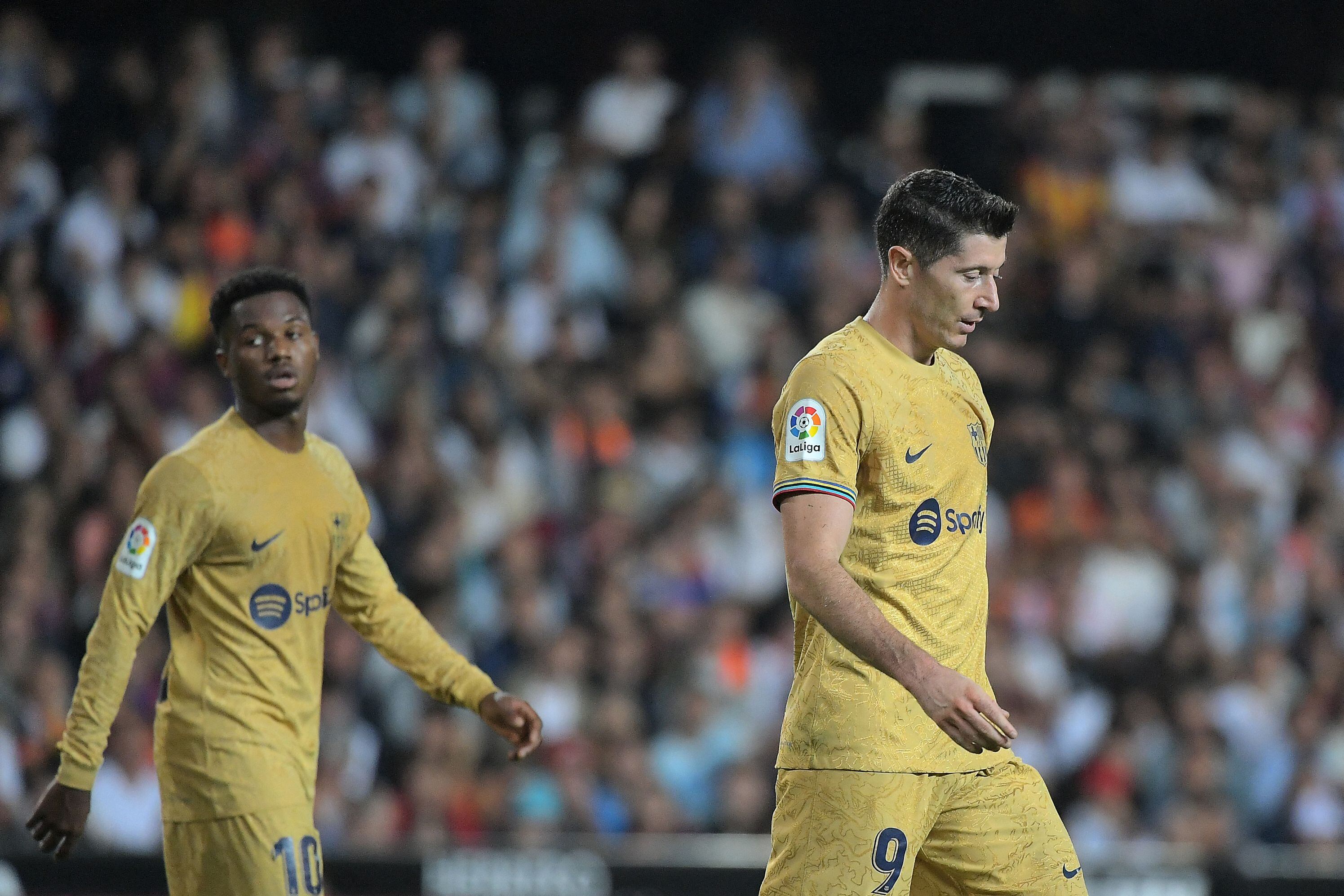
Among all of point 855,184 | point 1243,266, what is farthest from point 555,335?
point 1243,266

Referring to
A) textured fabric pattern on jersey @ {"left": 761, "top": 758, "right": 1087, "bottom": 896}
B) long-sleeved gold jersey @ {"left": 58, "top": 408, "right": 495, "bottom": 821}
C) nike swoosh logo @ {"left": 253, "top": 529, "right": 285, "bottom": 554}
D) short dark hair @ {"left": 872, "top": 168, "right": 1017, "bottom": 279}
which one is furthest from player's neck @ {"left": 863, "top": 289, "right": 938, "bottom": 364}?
nike swoosh logo @ {"left": 253, "top": 529, "right": 285, "bottom": 554}

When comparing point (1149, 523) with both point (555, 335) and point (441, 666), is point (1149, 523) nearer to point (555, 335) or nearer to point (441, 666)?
point (555, 335)

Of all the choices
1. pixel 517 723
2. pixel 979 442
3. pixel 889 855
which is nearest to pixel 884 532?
pixel 979 442

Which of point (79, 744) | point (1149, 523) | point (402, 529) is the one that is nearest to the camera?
point (79, 744)

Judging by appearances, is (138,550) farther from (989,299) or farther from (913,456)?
(989,299)

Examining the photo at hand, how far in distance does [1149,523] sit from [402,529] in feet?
14.2

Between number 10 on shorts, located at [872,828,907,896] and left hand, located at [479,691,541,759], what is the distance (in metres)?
1.22

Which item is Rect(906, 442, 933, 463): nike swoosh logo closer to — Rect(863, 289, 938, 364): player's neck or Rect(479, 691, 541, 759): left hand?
Rect(863, 289, 938, 364): player's neck

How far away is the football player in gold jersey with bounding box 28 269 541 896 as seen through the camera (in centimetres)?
456

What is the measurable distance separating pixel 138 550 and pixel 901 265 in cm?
208

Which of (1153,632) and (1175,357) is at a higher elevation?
(1175,357)

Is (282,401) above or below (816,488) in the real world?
above

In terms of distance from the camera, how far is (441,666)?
5113 mm

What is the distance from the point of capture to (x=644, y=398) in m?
10.5
